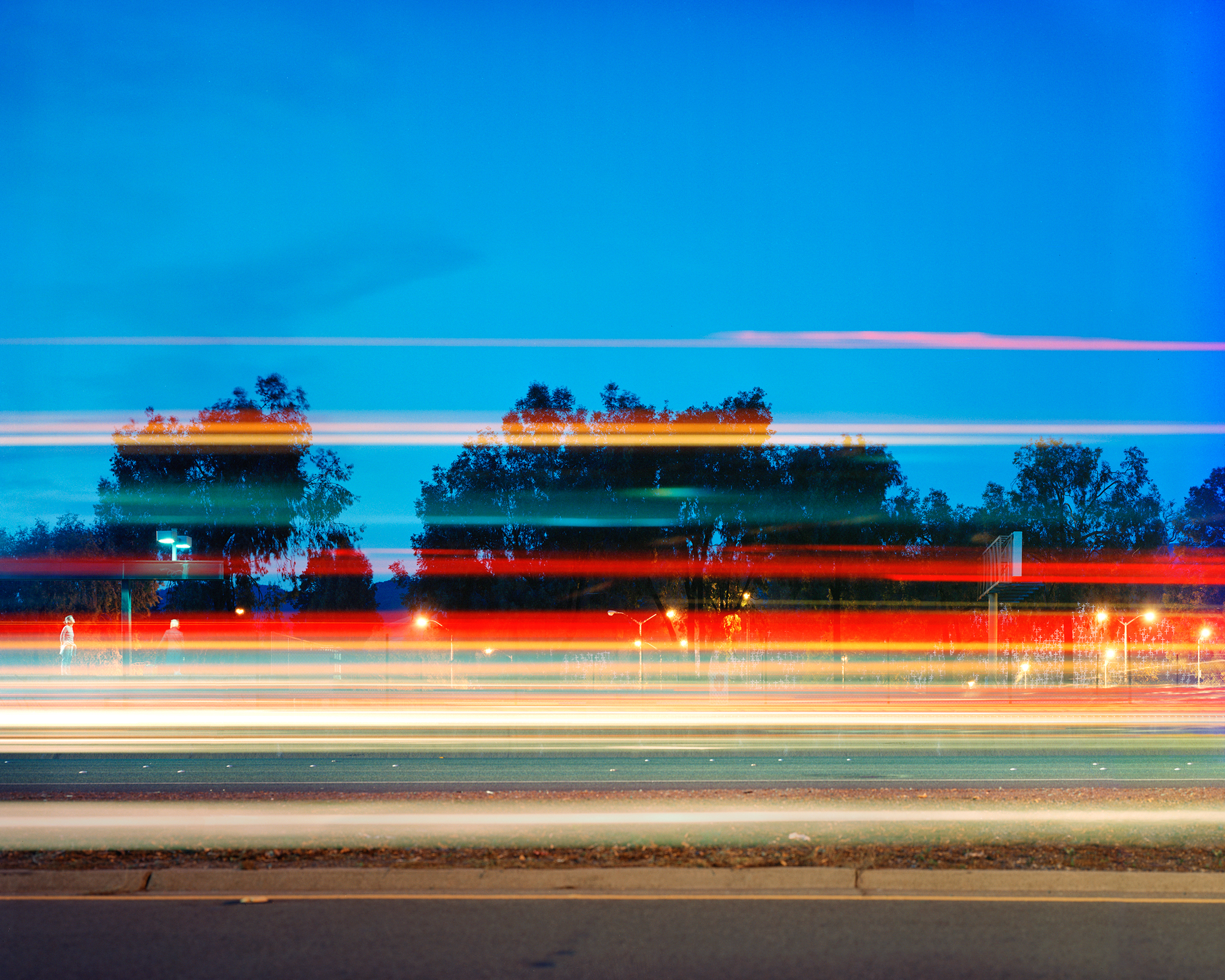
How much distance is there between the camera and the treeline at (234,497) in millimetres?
50188

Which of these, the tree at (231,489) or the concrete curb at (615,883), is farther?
the tree at (231,489)

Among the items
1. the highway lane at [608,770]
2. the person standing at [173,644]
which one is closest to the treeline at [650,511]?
the person standing at [173,644]

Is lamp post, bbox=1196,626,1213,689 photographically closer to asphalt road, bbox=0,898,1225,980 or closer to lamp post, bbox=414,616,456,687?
lamp post, bbox=414,616,456,687

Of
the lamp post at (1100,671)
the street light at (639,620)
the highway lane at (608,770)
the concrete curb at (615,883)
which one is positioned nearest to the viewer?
the concrete curb at (615,883)

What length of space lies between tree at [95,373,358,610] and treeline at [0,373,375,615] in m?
0.04

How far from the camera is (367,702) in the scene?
30.2 m

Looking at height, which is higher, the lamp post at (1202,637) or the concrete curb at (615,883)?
the concrete curb at (615,883)

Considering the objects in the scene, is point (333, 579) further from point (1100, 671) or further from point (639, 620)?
point (1100, 671)

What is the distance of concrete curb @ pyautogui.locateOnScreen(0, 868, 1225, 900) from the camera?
7668 millimetres

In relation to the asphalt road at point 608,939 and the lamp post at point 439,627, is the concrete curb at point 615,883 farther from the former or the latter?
the lamp post at point 439,627

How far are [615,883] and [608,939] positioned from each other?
3.90 feet

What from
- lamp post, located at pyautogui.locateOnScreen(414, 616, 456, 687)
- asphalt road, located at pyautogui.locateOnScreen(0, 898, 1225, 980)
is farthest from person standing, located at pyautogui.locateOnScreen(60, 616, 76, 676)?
asphalt road, located at pyautogui.locateOnScreen(0, 898, 1225, 980)

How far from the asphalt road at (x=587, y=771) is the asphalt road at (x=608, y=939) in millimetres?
5978

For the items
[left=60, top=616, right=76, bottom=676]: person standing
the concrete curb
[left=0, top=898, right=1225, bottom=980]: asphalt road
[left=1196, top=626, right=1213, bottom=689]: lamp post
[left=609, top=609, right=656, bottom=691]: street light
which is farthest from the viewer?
[left=1196, top=626, right=1213, bottom=689]: lamp post
